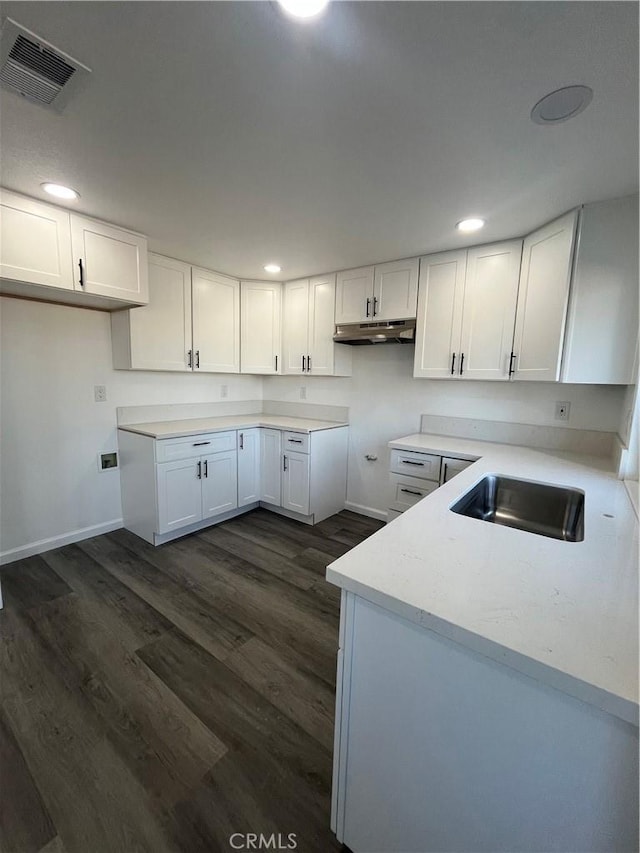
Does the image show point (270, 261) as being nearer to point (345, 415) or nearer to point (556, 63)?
point (345, 415)

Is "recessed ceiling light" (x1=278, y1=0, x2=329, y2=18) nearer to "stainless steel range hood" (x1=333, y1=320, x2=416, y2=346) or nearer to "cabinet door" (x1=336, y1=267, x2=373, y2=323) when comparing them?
"stainless steel range hood" (x1=333, y1=320, x2=416, y2=346)

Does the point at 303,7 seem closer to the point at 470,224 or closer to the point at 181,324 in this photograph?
the point at 470,224

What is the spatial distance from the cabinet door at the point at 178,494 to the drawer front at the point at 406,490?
165 centimetres

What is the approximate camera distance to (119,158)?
5.13 feet

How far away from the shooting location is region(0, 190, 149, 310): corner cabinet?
1.93 m

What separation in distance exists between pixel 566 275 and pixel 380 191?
3.79 ft

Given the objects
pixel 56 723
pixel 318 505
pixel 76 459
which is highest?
pixel 76 459

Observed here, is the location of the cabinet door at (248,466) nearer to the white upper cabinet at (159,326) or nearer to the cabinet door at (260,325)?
the cabinet door at (260,325)

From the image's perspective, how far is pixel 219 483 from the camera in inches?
123

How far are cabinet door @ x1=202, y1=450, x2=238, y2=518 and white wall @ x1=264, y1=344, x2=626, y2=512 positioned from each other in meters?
1.16

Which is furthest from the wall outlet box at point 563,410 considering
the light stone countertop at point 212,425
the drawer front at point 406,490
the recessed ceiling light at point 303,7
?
the recessed ceiling light at point 303,7

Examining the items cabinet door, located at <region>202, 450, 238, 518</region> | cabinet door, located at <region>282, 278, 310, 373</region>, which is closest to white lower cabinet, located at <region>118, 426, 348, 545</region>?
cabinet door, located at <region>202, 450, 238, 518</region>

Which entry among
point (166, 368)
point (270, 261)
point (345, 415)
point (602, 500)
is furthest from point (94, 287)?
point (602, 500)

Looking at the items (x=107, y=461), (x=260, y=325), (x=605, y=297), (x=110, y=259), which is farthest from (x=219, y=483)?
(x=605, y=297)
